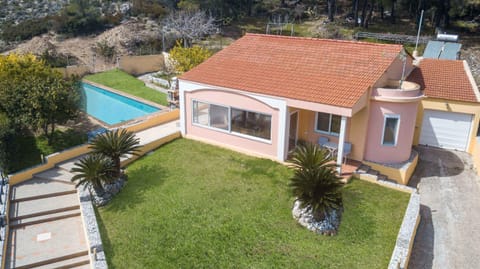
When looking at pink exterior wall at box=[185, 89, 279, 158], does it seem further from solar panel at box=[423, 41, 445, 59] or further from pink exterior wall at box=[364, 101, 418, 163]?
solar panel at box=[423, 41, 445, 59]

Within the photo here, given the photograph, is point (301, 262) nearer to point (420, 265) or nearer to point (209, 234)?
point (209, 234)

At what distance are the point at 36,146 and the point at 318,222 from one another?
1750cm

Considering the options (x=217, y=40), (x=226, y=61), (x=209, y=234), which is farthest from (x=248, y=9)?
(x=209, y=234)

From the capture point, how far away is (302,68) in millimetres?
21078

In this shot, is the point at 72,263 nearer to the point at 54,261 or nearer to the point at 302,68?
the point at 54,261

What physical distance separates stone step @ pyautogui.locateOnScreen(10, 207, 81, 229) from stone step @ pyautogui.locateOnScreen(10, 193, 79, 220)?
153 mm

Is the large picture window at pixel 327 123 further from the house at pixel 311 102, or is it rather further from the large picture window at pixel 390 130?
the large picture window at pixel 390 130

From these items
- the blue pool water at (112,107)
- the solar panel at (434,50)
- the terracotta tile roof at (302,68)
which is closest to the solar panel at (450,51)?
the solar panel at (434,50)

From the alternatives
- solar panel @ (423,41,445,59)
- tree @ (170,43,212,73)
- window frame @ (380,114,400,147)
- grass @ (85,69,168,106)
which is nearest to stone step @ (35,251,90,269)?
window frame @ (380,114,400,147)

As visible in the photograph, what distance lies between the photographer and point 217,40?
188 feet

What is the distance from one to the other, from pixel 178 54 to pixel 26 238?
23644mm

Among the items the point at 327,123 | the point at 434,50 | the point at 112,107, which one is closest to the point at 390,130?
the point at 327,123

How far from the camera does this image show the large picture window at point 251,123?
20312mm

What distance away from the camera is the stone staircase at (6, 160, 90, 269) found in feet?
47.1
